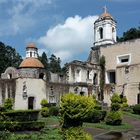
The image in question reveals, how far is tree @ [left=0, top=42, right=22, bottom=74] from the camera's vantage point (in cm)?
6762

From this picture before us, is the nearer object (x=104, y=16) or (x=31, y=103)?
(x=31, y=103)

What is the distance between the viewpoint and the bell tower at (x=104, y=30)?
159 feet

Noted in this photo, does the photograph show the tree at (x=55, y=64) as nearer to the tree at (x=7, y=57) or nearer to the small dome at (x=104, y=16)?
the tree at (x=7, y=57)

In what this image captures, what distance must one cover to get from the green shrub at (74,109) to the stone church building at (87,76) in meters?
24.6

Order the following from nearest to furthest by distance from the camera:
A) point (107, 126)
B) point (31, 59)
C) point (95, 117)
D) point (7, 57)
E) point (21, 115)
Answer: point (21, 115), point (107, 126), point (95, 117), point (31, 59), point (7, 57)

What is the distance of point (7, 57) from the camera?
70375 millimetres

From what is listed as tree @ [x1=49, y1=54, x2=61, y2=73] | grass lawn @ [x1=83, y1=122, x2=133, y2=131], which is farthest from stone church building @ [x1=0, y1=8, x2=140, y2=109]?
tree @ [x1=49, y1=54, x2=61, y2=73]

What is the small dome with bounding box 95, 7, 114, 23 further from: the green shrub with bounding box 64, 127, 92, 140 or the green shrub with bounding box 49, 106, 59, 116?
the green shrub with bounding box 64, 127, 92, 140

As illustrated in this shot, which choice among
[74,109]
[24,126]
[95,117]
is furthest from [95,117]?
[74,109]

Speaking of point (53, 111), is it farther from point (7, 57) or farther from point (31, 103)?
point (7, 57)

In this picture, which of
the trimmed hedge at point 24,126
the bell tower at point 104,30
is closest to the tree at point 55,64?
the bell tower at point 104,30

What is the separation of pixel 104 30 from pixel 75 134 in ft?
119

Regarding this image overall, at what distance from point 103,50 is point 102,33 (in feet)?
9.46

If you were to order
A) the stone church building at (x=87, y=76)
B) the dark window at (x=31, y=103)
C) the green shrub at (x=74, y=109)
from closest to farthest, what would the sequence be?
the green shrub at (x=74, y=109), the stone church building at (x=87, y=76), the dark window at (x=31, y=103)
